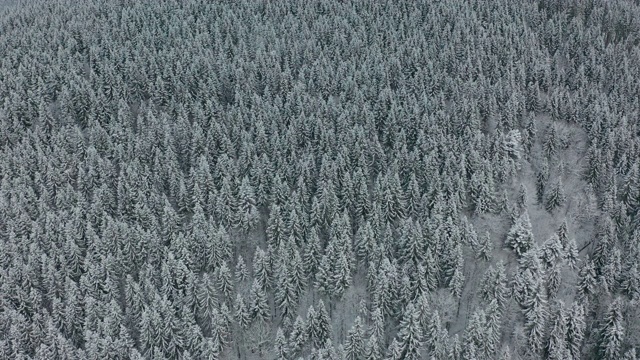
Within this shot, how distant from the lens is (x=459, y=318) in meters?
75.0

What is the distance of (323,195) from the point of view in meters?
80.6

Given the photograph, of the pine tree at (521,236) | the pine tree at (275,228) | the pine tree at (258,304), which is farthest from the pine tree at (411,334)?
the pine tree at (275,228)

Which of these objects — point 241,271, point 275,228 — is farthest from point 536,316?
point 241,271

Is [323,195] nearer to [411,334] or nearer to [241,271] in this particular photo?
[241,271]

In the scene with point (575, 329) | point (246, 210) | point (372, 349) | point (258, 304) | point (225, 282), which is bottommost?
point (575, 329)

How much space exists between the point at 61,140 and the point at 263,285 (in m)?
50.8

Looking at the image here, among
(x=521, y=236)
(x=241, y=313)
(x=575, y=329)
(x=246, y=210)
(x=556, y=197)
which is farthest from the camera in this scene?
(x=556, y=197)

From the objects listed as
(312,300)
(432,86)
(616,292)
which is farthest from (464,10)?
(312,300)

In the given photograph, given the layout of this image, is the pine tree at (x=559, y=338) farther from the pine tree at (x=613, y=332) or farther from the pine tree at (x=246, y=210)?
the pine tree at (x=246, y=210)

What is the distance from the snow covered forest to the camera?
68.3 m

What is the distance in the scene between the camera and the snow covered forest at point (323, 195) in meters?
68.3

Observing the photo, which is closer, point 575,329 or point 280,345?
point 280,345

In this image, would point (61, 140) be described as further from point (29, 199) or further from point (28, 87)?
point (28, 87)

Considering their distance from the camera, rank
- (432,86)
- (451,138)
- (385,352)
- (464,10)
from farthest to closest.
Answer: (464,10) < (432,86) < (451,138) < (385,352)
